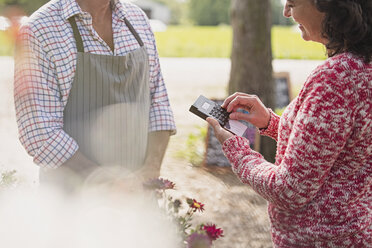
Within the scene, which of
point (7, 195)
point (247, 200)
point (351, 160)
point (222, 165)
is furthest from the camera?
point (222, 165)

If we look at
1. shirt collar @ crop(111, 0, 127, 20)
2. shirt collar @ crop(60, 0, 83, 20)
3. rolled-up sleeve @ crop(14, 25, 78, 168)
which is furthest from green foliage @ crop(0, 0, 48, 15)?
rolled-up sleeve @ crop(14, 25, 78, 168)

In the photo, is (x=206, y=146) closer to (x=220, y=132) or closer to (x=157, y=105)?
(x=157, y=105)

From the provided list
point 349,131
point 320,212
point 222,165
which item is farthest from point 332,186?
point 222,165

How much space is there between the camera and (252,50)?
5.71 meters

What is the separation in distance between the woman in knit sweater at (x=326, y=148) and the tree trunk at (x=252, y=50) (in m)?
4.11

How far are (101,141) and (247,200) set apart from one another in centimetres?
283

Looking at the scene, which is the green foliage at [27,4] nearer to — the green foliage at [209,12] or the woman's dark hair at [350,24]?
the woman's dark hair at [350,24]

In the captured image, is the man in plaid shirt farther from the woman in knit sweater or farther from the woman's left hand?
the woman in knit sweater

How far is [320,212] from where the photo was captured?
1.49 m

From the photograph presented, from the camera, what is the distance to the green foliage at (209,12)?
60.2 metres

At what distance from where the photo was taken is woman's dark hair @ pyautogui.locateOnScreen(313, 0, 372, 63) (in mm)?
1362

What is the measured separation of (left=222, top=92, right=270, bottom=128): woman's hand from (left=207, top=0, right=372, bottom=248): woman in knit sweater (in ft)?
0.89

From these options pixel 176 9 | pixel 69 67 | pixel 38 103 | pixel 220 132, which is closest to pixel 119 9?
pixel 69 67

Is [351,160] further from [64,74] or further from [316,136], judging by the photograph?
A: [64,74]
